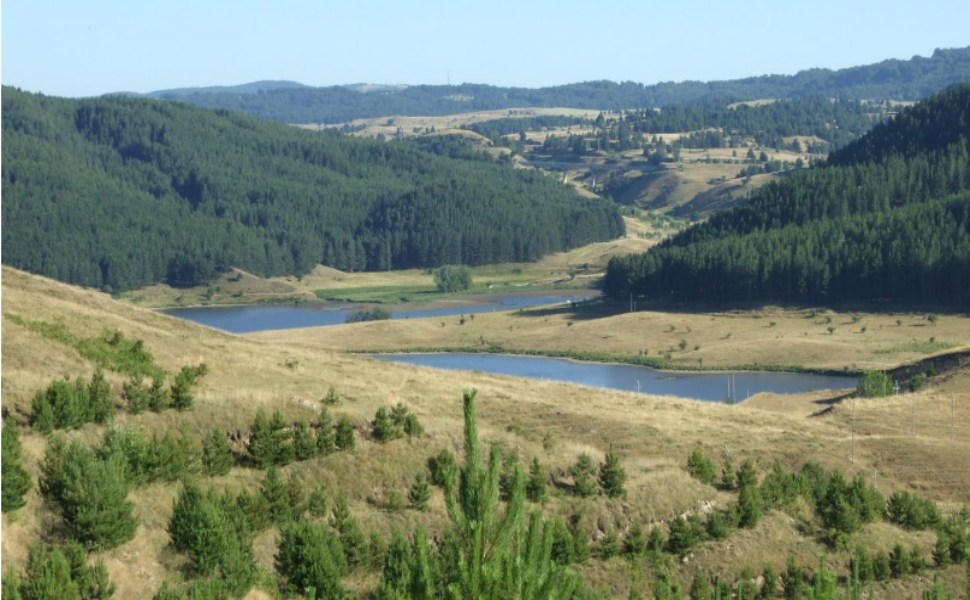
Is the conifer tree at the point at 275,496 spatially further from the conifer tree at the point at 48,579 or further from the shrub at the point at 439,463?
the conifer tree at the point at 48,579

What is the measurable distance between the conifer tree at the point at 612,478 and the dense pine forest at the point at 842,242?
10283 cm

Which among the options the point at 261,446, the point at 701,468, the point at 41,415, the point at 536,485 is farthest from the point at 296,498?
the point at 701,468

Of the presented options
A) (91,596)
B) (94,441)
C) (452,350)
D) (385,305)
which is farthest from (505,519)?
(385,305)

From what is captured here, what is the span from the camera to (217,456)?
42688 mm

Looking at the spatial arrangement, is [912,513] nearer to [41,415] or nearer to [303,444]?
[303,444]

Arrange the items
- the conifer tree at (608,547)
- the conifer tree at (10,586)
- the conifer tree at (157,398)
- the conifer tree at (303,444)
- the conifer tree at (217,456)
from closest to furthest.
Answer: the conifer tree at (10,586) < the conifer tree at (217,456) < the conifer tree at (608,547) < the conifer tree at (157,398) < the conifer tree at (303,444)

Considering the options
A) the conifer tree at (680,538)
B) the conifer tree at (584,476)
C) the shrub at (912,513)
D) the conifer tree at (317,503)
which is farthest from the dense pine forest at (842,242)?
the conifer tree at (317,503)

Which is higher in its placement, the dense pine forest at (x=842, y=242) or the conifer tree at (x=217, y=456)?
the conifer tree at (x=217, y=456)

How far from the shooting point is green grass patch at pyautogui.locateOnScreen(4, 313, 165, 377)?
168 feet

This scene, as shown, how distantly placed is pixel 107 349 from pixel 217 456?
1248 cm

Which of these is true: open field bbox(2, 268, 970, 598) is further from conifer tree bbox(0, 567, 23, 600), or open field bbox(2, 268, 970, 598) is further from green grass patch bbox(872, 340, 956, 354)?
green grass patch bbox(872, 340, 956, 354)

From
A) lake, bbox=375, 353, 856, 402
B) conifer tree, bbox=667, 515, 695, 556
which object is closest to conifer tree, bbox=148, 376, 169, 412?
conifer tree, bbox=667, 515, 695, 556

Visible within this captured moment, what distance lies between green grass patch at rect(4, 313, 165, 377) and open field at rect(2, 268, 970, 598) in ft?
2.41

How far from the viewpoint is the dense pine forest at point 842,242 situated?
14862 cm
